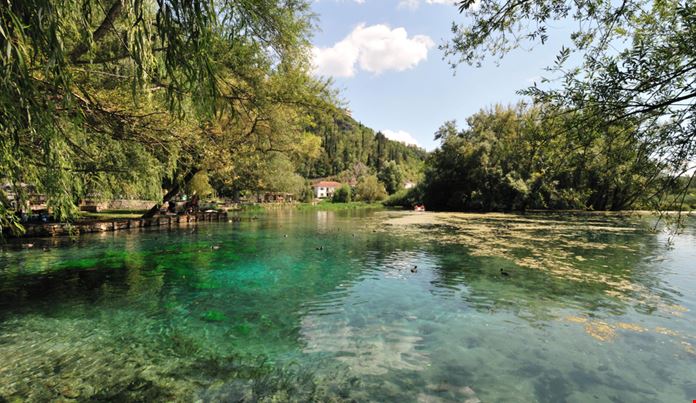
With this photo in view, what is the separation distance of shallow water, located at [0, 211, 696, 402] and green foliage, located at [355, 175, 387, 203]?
7067cm

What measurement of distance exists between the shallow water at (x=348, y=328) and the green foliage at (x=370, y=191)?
7067cm

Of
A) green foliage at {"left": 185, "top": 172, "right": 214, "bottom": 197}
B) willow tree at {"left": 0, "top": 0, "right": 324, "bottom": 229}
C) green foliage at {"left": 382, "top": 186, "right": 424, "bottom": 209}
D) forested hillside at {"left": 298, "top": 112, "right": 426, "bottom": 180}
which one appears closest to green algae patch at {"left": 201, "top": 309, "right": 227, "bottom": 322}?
willow tree at {"left": 0, "top": 0, "right": 324, "bottom": 229}

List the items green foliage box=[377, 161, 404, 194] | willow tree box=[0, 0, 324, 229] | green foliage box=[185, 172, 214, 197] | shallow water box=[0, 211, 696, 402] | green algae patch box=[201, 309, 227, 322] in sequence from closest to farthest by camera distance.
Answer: willow tree box=[0, 0, 324, 229]
shallow water box=[0, 211, 696, 402]
green algae patch box=[201, 309, 227, 322]
green foliage box=[185, 172, 214, 197]
green foliage box=[377, 161, 404, 194]

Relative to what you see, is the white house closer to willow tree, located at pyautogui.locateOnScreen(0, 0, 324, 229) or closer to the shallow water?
willow tree, located at pyautogui.locateOnScreen(0, 0, 324, 229)

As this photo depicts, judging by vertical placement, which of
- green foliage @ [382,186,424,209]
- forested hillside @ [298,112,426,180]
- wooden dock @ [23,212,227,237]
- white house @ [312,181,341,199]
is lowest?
wooden dock @ [23,212,227,237]

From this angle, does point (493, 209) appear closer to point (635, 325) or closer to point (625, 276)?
point (625, 276)

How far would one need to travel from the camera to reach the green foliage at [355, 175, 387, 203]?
85.3 metres

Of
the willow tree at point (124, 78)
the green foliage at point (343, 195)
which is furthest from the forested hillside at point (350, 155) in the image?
the willow tree at point (124, 78)

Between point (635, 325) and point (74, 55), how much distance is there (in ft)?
43.2

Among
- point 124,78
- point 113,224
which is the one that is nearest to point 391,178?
point 113,224

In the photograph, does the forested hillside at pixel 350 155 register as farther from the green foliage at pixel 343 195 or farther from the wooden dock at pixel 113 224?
the wooden dock at pixel 113 224

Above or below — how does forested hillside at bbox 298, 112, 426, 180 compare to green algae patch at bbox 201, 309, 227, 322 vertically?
above

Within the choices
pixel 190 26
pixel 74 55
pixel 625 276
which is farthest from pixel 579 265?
pixel 74 55

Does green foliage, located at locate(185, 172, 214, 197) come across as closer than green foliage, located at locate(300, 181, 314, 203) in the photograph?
Yes
